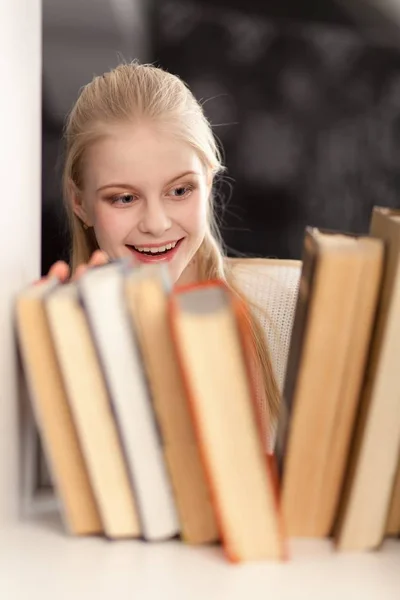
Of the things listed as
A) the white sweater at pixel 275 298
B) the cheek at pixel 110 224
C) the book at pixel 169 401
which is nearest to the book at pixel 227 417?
the book at pixel 169 401

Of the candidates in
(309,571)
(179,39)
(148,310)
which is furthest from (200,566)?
(179,39)

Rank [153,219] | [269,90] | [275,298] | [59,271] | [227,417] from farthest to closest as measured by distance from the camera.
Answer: [269,90], [275,298], [153,219], [59,271], [227,417]

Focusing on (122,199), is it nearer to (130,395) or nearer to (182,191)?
(182,191)

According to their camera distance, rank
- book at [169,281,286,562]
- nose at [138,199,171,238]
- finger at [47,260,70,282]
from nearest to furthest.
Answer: book at [169,281,286,562] < finger at [47,260,70,282] < nose at [138,199,171,238]

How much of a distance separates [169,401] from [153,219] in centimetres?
98

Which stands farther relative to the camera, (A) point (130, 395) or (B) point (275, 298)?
(B) point (275, 298)

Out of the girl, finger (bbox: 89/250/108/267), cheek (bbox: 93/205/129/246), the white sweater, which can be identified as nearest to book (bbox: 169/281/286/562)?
finger (bbox: 89/250/108/267)

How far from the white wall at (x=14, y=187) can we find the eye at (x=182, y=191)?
0.85 meters

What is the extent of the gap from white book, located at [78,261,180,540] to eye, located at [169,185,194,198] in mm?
1007

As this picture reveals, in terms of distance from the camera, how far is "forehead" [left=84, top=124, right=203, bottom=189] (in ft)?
5.13

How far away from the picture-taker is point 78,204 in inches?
70.4

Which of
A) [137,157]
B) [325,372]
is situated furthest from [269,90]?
[325,372]

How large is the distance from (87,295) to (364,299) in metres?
0.21

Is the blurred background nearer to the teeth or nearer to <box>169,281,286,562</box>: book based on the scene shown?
the teeth
